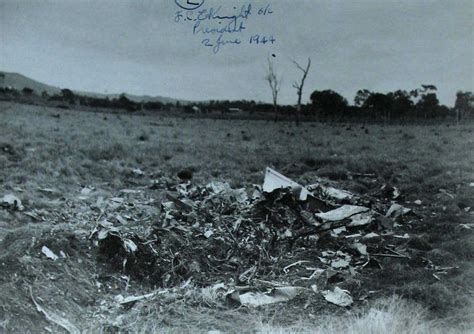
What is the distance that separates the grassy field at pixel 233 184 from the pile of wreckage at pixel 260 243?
253 millimetres

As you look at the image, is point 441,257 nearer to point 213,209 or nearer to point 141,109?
point 213,209

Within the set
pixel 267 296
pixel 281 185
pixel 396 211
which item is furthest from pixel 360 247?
pixel 281 185

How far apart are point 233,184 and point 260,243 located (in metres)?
2.81

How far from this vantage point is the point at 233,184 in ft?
26.6

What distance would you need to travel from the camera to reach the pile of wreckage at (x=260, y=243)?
4.64m

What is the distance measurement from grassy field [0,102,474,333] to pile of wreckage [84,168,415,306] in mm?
253

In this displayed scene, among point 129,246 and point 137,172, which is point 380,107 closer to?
point 137,172

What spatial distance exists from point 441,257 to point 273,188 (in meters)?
2.47

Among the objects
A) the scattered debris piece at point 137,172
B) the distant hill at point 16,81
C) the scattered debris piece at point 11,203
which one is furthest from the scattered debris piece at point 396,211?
the distant hill at point 16,81

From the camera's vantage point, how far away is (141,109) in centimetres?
3350

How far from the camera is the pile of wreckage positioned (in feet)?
15.2

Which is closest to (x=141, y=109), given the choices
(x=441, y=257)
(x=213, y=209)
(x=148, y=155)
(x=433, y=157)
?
(x=148, y=155)

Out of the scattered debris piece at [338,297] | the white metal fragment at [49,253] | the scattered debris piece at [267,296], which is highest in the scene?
the white metal fragment at [49,253]
